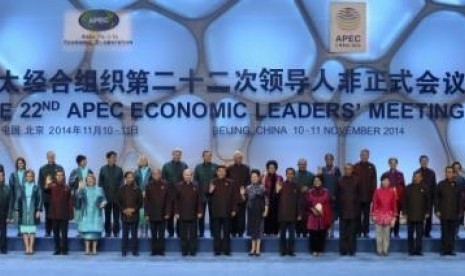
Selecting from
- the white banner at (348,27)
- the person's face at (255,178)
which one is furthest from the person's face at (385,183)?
the white banner at (348,27)

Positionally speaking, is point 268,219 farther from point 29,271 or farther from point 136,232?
point 29,271

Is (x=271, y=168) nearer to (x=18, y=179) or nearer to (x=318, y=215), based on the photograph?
(x=318, y=215)

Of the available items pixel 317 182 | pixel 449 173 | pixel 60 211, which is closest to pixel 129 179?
pixel 60 211

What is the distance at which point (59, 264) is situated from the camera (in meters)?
13.6

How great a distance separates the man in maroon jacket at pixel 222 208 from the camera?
48.4ft

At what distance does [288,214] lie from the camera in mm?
14719

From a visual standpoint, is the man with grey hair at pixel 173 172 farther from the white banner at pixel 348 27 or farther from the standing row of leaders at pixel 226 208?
the white banner at pixel 348 27

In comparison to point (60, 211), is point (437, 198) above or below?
above

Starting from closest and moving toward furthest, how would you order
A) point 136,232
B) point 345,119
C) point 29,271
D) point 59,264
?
point 29,271 → point 59,264 → point 136,232 → point 345,119

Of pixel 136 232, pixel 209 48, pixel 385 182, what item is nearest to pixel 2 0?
pixel 209 48

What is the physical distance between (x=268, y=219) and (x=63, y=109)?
15.3ft

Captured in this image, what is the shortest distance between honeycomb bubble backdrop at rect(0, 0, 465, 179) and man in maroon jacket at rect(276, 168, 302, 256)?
2.65 meters

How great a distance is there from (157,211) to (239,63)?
4015mm

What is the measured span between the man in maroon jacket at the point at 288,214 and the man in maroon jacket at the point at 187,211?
4.26 ft
